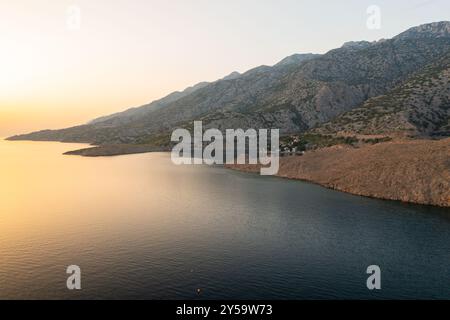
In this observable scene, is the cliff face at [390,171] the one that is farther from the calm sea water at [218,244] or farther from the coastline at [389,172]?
the calm sea water at [218,244]

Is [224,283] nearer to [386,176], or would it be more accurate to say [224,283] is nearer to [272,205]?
[272,205]

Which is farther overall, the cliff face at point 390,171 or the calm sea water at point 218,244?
the cliff face at point 390,171

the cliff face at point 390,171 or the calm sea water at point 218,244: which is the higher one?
the cliff face at point 390,171

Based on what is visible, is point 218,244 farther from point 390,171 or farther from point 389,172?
point 390,171

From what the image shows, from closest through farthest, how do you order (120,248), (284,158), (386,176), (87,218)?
(120,248)
(87,218)
(386,176)
(284,158)

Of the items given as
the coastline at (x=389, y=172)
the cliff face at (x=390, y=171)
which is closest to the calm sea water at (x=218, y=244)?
the coastline at (x=389, y=172)

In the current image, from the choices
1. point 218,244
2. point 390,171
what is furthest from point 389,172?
point 218,244
